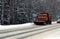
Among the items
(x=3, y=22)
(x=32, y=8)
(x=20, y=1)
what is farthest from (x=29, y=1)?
(x=3, y=22)

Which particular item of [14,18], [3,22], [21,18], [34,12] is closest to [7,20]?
[3,22]

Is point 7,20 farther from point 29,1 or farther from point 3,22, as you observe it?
point 29,1

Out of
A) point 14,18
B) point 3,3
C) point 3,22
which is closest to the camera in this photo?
point 3,22

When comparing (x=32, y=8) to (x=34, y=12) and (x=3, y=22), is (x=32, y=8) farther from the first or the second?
(x=3, y=22)

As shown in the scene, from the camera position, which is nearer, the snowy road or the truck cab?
the snowy road

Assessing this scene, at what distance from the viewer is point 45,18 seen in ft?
143

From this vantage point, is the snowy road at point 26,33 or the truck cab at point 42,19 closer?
the snowy road at point 26,33

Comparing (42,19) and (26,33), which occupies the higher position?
(42,19)

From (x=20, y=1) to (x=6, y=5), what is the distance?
32.1 feet

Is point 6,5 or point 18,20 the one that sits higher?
point 6,5

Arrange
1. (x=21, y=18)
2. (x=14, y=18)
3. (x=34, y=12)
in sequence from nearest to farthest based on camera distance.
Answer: (x=14, y=18)
(x=21, y=18)
(x=34, y=12)

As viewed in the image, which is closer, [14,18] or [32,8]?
[14,18]

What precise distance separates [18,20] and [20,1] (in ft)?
22.1

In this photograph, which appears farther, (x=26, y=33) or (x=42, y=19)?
(x=42, y=19)
